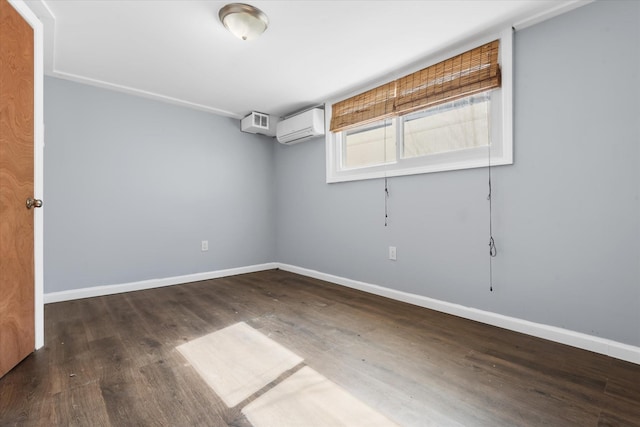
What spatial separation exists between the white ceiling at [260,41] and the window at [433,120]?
16cm

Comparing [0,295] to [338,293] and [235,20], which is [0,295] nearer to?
[235,20]

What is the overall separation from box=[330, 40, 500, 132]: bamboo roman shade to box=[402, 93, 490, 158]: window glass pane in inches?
4.2

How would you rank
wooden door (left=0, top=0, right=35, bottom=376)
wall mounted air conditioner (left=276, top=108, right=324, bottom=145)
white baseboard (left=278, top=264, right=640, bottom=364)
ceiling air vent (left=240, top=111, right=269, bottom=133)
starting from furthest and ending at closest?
ceiling air vent (left=240, top=111, right=269, bottom=133) → wall mounted air conditioner (left=276, top=108, right=324, bottom=145) → white baseboard (left=278, top=264, right=640, bottom=364) → wooden door (left=0, top=0, right=35, bottom=376)

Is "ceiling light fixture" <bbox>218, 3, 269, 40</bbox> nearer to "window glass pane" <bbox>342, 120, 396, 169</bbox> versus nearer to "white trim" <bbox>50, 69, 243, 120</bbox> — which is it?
"window glass pane" <bbox>342, 120, 396, 169</bbox>

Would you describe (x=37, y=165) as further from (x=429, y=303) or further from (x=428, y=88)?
(x=429, y=303)

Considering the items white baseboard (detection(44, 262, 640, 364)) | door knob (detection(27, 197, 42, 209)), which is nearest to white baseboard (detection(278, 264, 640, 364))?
white baseboard (detection(44, 262, 640, 364))

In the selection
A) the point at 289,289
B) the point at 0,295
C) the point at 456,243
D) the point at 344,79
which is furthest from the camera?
the point at 289,289

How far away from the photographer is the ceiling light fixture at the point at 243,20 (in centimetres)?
178

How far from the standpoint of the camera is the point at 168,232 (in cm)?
332

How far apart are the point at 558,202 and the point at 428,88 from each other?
1283mm

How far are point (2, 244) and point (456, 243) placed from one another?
2827 mm

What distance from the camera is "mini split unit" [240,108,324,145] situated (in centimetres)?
338

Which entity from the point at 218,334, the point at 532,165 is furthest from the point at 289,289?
the point at 532,165

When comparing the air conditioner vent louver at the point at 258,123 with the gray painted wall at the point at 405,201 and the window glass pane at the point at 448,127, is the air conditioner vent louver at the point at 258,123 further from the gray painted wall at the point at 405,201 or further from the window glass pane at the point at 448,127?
the window glass pane at the point at 448,127
